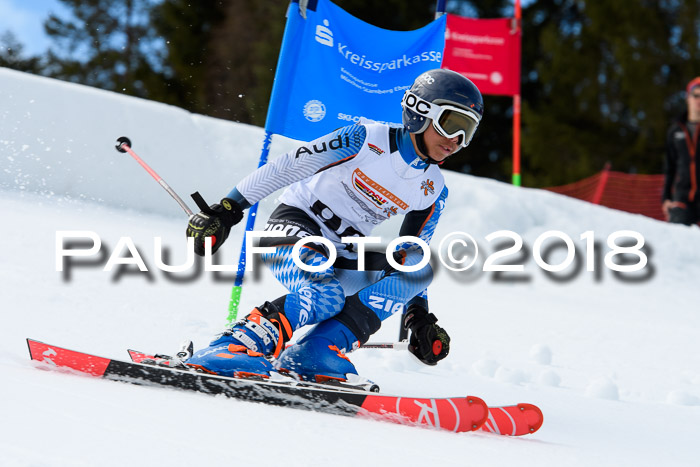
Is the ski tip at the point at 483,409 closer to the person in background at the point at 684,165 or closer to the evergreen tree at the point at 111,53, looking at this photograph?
the person in background at the point at 684,165

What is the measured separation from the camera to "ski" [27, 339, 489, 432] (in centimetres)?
278

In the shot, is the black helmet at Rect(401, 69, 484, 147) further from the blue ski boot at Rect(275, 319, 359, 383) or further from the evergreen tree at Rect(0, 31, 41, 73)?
the evergreen tree at Rect(0, 31, 41, 73)

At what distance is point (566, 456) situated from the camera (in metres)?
2.64

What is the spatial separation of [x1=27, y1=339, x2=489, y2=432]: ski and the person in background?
646cm

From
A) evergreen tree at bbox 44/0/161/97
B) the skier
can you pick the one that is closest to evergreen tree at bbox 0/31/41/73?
evergreen tree at bbox 44/0/161/97

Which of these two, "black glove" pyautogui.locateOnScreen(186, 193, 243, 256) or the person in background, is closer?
"black glove" pyautogui.locateOnScreen(186, 193, 243, 256)

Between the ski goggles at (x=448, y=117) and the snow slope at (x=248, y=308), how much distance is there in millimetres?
1173

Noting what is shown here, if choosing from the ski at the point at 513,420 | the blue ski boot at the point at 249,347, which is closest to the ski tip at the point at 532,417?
the ski at the point at 513,420

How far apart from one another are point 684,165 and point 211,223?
6.67 meters

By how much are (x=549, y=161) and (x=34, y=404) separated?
63.7 feet

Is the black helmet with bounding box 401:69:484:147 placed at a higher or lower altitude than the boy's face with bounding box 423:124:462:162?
higher

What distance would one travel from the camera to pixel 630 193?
44.9 ft

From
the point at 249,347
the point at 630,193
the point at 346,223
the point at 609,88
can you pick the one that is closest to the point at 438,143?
the point at 346,223

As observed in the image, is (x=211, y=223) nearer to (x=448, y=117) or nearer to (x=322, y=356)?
(x=322, y=356)
